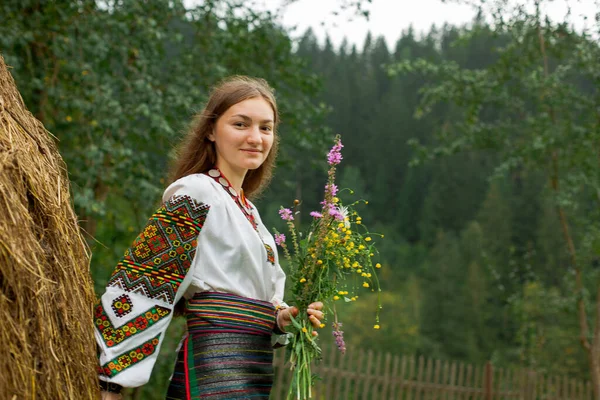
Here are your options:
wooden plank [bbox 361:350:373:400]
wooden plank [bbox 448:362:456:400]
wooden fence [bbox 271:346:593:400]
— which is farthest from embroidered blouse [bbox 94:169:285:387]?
→ wooden plank [bbox 448:362:456:400]

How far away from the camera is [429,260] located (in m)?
46.7

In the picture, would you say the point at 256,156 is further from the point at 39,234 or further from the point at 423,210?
the point at 423,210

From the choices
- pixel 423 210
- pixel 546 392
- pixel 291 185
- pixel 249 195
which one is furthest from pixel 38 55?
pixel 423 210

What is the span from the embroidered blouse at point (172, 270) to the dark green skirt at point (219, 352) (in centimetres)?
6

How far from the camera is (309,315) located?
7.66ft

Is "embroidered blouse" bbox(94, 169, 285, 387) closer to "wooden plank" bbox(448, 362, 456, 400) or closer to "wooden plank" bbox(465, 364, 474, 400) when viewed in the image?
"wooden plank" bbox(448, 362, 456, 400)

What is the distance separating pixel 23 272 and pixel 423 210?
51487 mm

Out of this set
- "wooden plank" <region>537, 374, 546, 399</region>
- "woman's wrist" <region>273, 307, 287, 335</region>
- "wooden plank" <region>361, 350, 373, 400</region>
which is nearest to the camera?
"woman's wrist" <region>273, 307, 287, 335</region>

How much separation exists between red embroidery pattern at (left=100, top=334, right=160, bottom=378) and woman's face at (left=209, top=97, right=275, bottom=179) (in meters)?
0.69

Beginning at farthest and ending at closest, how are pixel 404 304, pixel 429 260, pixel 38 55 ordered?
pixel 429 260 → pixel 404 304 → pixel 38 55

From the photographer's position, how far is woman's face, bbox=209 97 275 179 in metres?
2.47

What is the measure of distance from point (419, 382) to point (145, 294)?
6.43 metres

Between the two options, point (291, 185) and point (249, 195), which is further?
point (291, 185)

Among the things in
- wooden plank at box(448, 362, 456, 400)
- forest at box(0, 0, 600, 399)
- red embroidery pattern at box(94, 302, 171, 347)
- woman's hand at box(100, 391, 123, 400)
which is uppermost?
forest at box(0, 0, 600, 399)
